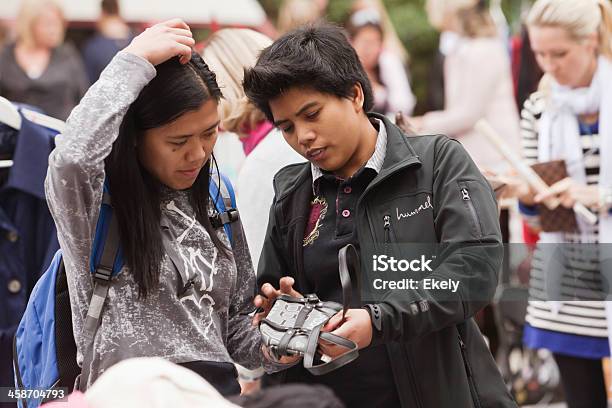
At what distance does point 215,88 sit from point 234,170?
75.9 inches

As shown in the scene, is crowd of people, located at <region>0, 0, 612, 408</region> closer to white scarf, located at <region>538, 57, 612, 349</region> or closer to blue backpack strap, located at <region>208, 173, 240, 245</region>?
blue backpack strap, located at <region>208, 173, 240, 245</region>

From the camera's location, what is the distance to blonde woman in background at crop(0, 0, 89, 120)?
8789mm

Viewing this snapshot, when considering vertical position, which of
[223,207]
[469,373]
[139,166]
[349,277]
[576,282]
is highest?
[139,166]

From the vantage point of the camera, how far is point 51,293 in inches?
104

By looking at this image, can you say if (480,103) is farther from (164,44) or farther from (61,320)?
(61,320)

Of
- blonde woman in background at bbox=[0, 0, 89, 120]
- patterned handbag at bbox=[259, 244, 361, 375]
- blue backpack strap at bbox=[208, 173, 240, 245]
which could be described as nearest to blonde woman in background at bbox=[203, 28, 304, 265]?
blue backpack strap at bbox=[208, 173, 240, 245]

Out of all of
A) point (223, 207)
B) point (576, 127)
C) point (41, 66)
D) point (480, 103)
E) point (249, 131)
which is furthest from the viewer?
point (41, 66)

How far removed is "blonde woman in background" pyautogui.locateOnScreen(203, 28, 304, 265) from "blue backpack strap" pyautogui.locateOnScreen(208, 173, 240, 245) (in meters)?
0.42

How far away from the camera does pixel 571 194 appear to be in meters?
4.17

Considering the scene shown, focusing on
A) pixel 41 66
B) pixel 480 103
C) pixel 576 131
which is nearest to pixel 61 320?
pixel 576 131

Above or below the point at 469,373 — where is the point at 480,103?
above

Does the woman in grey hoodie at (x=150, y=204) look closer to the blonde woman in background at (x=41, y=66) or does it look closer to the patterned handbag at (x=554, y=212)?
the patterned handbag at (x=554, y=212)

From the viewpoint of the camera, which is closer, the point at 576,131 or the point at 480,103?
the point at 576,131

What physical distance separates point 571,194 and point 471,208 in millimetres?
1697
